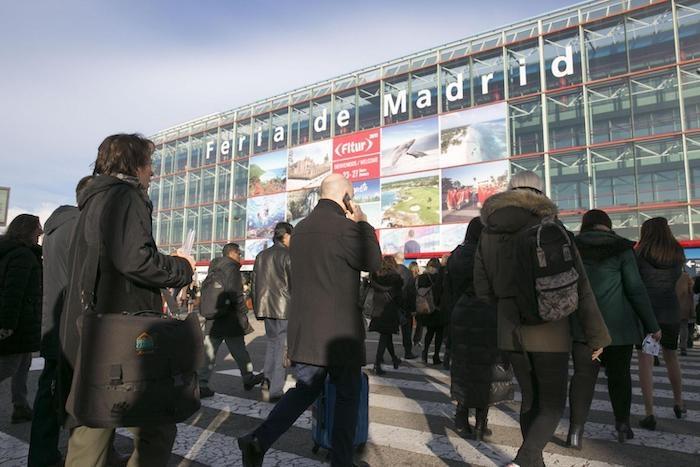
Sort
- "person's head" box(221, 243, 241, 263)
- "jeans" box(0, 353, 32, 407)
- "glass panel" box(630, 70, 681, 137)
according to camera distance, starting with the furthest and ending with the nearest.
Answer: "glass panel" box(630, 70, 681, 137) < "person's head" box(221, 243, 241, 263) < "jeans" box(0, 353, 32, 407)

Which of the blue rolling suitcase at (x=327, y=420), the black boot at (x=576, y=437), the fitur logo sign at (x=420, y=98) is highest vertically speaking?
the fitur logo sign at (x=420, y=98)

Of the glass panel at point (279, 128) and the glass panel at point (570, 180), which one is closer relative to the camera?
the glass panel at point (570, 180)

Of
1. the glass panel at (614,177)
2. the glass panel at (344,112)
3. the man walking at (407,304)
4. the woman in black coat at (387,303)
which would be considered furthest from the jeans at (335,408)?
the glass panel at (344,112)

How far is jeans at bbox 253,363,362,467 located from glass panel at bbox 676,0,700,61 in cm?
3664

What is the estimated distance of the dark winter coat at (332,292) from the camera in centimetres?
293

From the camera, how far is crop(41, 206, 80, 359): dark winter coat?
350cm

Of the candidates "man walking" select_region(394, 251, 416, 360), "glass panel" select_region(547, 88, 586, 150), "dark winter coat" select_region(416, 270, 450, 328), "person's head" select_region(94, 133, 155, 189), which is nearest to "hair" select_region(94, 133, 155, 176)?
"person's head" select_region(94, 133, 155, 189)

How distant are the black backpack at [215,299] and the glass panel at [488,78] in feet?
114

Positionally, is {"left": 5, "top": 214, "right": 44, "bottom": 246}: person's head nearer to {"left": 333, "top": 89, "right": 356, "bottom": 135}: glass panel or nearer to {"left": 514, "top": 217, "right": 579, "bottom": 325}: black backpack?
{"left": 514, "top": 217, "right": 579, "bottom": 325}: black backpack

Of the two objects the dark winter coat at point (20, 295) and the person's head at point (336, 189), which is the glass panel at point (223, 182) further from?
the person's head at point (336, 189)

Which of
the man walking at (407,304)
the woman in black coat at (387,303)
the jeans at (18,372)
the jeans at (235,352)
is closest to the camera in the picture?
the jeans at (18,372)

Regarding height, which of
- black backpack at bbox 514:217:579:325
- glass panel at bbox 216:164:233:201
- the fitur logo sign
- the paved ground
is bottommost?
the paved ground

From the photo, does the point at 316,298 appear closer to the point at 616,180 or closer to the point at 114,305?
the point at 114,305

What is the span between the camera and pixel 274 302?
561 cm
